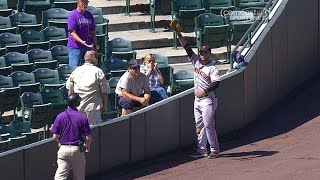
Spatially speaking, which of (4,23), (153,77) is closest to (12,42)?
(4,23)

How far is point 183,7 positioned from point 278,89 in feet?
9.30

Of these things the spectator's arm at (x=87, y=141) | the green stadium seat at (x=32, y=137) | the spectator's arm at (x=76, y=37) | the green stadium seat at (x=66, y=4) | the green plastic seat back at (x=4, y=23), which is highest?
the green stadium seat at (x=66, y=4)

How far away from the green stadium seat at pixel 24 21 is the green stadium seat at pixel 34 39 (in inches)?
18.2

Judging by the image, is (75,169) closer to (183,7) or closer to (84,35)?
(84,35)

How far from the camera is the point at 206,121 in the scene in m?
16.9

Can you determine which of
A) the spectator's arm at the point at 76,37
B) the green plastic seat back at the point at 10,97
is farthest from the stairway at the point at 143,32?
the green plastic seat back at the point at 10,97

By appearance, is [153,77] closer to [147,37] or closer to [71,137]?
[71,137]

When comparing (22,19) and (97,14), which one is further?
(97,14)

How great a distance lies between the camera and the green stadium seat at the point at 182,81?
18.7 metres

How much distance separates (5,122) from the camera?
1786cm

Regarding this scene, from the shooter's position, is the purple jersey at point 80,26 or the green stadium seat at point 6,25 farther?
the green stadium seat at point 6,25

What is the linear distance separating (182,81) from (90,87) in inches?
116

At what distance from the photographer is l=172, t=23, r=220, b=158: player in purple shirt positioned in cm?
1688

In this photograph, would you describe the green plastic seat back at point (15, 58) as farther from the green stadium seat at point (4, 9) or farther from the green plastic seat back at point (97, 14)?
the green plastic seat back at point (97, 14)
